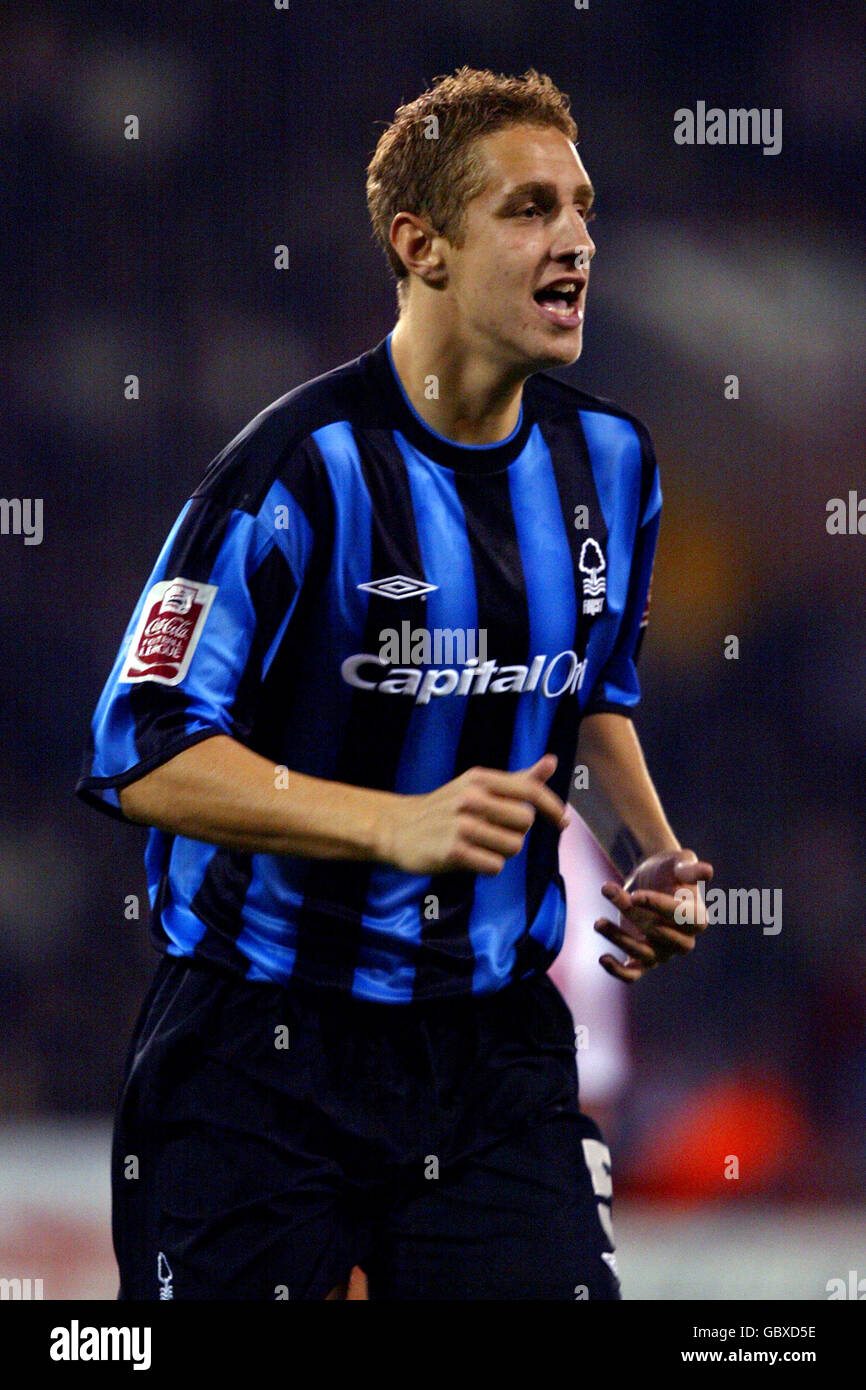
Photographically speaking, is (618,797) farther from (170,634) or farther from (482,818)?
(170,634)

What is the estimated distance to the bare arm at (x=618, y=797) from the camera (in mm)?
2436

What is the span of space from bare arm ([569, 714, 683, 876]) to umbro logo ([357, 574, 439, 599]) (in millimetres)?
441

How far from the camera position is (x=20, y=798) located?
4035 millimetres

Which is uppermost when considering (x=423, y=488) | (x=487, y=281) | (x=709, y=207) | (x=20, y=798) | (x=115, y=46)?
(x=115, y=46)

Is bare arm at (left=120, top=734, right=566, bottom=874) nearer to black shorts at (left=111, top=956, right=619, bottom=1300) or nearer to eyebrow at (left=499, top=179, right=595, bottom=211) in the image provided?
black shorts at (left=111, top=956, right=619, bottom=1300)

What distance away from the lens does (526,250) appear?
88.1 inches

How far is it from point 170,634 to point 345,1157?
715 millimetres

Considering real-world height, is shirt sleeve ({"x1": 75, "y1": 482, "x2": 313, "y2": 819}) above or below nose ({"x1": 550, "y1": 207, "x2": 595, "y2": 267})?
below

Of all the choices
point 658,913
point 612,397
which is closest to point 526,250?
point 658,913

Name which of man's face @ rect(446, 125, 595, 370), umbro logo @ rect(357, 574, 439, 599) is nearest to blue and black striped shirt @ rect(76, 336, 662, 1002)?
umbro logo @ rect(357, 574, 439, 599)

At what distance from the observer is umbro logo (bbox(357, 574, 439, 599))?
2.19 metres
